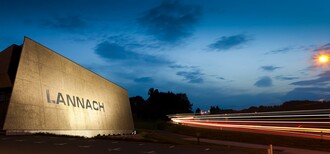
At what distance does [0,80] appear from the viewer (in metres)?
25.8

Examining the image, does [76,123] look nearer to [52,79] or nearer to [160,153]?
[52,79]

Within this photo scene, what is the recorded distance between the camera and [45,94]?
89.7 ft

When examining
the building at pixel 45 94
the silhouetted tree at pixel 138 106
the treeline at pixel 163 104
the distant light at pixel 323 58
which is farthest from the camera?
the treeline at pixel 163 104

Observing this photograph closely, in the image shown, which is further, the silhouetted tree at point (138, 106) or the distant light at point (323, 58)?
the silhouetted tree at point (138, 106)

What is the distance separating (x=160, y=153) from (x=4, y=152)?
6.67 meters

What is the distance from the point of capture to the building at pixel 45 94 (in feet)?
79.0

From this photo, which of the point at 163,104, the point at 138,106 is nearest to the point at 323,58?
the point at 163,104

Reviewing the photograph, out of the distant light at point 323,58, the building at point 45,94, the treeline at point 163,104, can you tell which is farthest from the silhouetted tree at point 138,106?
the distant light at point 323,58

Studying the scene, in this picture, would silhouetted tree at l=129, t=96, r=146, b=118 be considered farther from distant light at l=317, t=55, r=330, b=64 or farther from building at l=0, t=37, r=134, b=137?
distant light at l=317, t=55, r=330, b=64

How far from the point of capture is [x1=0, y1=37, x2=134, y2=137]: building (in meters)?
24.1

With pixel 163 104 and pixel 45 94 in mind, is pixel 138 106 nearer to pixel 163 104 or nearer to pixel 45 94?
pixel 163 104

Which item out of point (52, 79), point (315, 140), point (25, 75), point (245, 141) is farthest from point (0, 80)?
point (315, 140)

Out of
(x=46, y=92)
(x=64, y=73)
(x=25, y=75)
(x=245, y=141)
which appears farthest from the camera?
(x=245, y=141)

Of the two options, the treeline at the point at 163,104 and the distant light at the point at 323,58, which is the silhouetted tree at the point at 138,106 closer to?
the treeline at the point at 163,104
